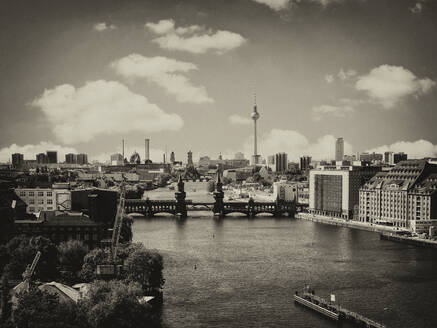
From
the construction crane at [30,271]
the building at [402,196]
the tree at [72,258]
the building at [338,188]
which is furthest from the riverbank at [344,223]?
the construction crane at [30,271]

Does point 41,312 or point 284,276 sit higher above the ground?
point 41,312

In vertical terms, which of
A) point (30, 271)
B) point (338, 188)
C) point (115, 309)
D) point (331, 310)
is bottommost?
point (331, 310)

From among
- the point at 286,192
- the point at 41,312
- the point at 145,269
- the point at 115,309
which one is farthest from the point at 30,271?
the point at 286,192

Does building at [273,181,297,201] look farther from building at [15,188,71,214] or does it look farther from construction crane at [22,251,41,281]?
construction crane at [22,251,41,281]

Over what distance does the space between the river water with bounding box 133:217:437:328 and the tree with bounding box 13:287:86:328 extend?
27.3 feet

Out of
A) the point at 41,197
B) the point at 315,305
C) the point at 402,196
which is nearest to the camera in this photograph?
the point at 315,305

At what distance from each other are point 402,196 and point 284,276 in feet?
114

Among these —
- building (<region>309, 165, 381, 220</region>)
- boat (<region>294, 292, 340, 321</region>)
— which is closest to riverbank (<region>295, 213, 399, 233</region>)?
building (<region>309, 165, 381, 220</region>)

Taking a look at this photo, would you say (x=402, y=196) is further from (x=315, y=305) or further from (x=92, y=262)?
(x=92, y=262)

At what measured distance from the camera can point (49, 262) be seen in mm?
40500

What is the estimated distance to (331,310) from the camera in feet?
121

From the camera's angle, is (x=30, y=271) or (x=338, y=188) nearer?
(x=30, y=271)

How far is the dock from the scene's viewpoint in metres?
34.5

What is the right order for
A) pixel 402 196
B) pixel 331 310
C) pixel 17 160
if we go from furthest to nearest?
pixel 17 160, pixel 402 196, pixel 331 310
